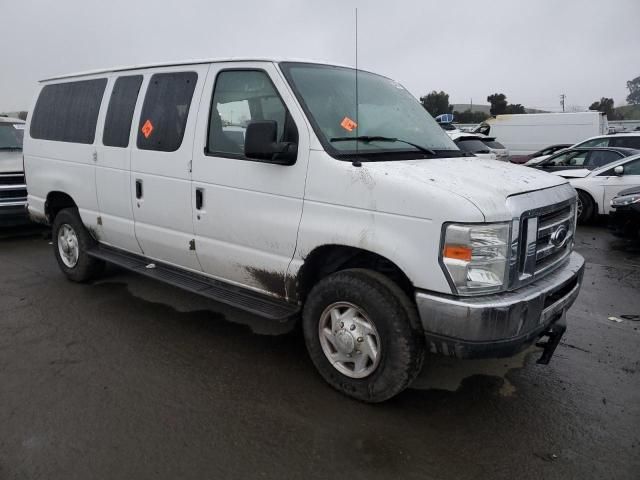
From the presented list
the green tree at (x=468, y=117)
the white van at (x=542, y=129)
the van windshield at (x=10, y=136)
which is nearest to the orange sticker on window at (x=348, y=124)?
the van windshield at (x=10, y=136)

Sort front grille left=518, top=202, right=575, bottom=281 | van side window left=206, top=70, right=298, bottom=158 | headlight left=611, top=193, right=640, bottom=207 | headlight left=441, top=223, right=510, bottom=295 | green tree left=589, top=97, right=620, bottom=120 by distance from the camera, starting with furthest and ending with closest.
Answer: green tree left=589, top=97, right=620, bottom=120 → headlight left=611, top=193, right=640, bottom=207 → van side window left=206, top=70, right=298, bottom=158 → front grille left=518, top=202, right=575, bottom=281 → headlight left=441, top=223, right=510, bottom=295

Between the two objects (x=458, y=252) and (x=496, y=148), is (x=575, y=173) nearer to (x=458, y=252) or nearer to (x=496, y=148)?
(x=496, y=148)

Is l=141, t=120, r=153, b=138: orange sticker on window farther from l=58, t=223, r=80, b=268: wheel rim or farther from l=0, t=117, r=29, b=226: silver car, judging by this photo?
l=0, t=117, r=29, b=226: silver car

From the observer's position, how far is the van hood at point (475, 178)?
278cm

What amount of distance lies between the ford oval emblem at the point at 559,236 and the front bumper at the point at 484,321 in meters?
0.37

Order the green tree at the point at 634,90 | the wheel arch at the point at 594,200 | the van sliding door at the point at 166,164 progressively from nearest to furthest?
the van sliding door at the point at 166,164, the wheel arch at the point at 594,200, the green tree at the point at 634,90

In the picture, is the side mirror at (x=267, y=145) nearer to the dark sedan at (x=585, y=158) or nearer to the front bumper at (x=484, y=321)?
the front bumper at (x=484, y=321)

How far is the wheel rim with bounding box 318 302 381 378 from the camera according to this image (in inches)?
125

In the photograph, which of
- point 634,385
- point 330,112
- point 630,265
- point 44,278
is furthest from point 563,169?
point 44,278

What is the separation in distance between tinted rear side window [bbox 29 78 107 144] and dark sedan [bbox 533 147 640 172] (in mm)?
9809

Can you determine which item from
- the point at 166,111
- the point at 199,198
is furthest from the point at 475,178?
the point at 166,111

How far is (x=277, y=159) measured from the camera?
11.0 feet

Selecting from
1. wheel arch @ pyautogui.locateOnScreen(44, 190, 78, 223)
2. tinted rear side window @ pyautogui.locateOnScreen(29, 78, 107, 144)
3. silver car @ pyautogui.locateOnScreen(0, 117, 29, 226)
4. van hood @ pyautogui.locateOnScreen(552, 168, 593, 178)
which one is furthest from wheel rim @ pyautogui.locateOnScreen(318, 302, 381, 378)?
van hood @ pyautogui.locateOnScreen(552, 168, 593, 178)

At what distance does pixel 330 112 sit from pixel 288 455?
2.23 metres
